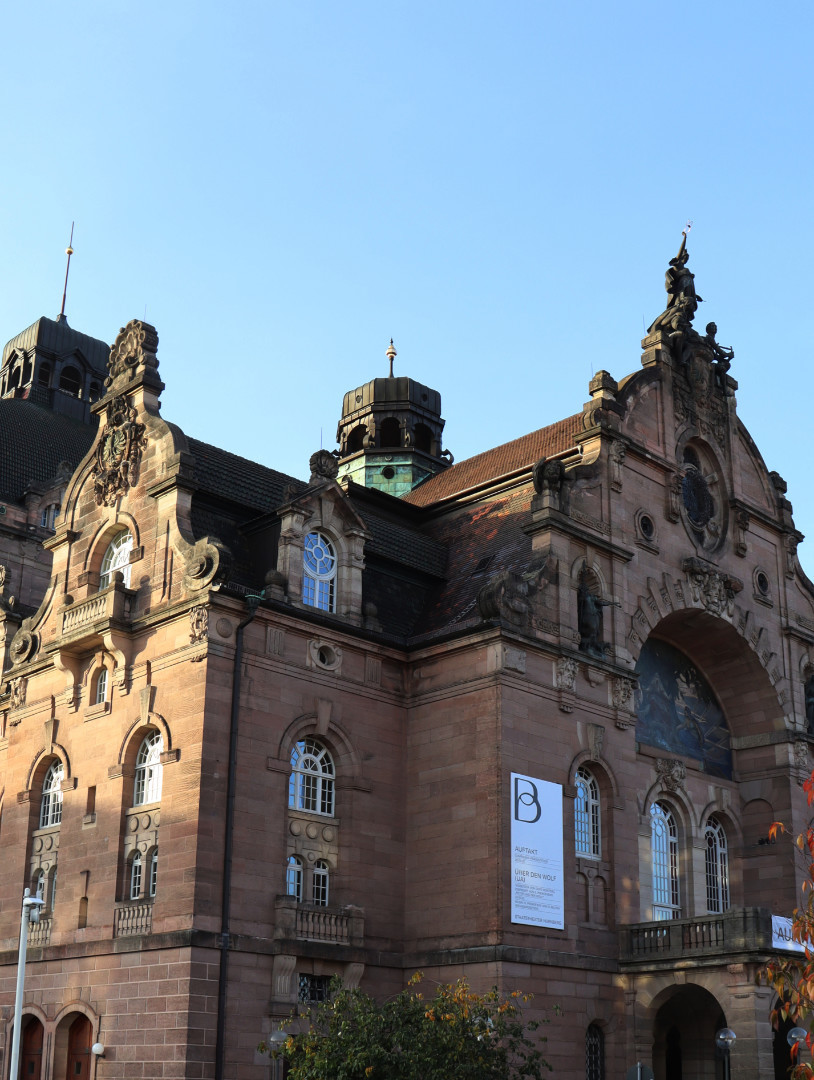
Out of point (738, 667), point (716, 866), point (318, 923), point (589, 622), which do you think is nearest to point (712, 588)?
point (738, 667)

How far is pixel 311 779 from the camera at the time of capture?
3638cm

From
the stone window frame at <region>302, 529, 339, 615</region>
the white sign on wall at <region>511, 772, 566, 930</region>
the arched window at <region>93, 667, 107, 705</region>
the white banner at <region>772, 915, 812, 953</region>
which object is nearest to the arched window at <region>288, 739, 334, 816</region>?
the stone window frame at <region>302, 529, 339, 615</region>

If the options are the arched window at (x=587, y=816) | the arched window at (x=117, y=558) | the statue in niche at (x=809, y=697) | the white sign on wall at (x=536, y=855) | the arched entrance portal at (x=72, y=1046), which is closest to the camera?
the arched entrance portal at (x=72, y=1046)

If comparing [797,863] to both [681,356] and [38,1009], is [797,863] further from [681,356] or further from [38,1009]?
[38,1009]

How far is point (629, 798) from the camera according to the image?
39.6 meters

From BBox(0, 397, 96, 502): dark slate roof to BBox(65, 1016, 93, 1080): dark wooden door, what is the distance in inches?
1043

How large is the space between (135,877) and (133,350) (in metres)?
15.5

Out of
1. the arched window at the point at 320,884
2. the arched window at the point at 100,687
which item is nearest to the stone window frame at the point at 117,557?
the arched window at the point at 100,687

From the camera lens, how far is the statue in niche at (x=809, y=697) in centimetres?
4808

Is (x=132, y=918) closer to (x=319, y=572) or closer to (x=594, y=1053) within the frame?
(x=319, y=572)

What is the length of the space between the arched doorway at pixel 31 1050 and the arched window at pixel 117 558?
12022 mm

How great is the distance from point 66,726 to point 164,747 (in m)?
5.56

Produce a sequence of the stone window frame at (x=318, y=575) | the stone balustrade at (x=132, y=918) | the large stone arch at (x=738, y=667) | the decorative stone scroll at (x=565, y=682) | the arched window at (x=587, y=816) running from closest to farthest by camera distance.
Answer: the stone balustrade at (x=132, y=918) < the stone window frame at (x=318, y=575) < the decorative stone scroll at (x=565, y=682) < the arched window at (x=587, y=816) < the large stone arch at (x=738, y=667)

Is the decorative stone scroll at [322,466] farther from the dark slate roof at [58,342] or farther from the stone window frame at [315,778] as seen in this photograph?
the dark slate roof at [58,342]
